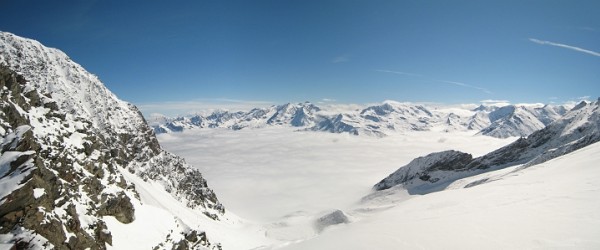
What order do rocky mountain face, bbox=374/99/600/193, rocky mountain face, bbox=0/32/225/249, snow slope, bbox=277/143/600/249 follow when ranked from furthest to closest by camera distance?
1. rocky mountain face, bbox=374/99/600/193
2. rocky mountain face, bbox=0/32/225/249
3. snow slope, bbox=277/143/600/249

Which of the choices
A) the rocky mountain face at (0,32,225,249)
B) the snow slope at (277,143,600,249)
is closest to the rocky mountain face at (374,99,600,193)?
the snow slope at (277,143,600,249)

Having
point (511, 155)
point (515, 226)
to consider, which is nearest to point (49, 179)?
point (515, 226)

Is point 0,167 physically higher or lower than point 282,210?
higher

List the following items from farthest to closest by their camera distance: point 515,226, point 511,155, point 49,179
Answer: point 511,155
point 49,179
point 515,226

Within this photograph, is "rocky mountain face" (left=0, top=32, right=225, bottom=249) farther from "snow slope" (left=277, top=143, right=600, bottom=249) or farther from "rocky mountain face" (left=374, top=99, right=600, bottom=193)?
"rocky mountain face" (left=374, top=99, right=600, bottom=193)

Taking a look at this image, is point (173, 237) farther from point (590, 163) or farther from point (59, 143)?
point (590, 163)

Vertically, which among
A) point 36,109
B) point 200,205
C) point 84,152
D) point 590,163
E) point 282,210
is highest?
point 36,109

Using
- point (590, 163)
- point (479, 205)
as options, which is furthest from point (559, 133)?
point (479, 205)

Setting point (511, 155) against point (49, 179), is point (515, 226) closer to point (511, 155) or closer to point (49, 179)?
point (49, 179)
